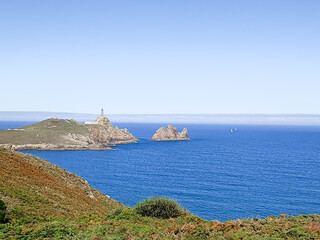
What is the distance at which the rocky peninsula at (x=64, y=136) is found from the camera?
14362 cm

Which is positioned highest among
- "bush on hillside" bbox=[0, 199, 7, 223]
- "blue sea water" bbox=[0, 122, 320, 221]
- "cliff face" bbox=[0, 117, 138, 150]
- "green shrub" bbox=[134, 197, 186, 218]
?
"bush on hillside" bbox=[0, 199, 7, 223]

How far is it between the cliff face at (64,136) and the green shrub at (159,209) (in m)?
126

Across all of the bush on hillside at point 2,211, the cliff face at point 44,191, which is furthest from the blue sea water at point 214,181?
the bush on hillside at point 2,211

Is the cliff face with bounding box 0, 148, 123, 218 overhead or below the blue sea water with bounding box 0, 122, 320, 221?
overhead

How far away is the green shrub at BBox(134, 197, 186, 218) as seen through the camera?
1944cm

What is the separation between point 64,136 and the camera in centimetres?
15912

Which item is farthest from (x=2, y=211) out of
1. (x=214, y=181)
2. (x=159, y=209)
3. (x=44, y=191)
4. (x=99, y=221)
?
(x=214, y=181)

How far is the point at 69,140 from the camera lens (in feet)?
Answer: 513

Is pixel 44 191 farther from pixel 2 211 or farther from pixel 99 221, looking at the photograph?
pixel 99 221

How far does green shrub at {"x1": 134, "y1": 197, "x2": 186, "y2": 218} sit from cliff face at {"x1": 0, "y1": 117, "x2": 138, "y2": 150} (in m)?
126

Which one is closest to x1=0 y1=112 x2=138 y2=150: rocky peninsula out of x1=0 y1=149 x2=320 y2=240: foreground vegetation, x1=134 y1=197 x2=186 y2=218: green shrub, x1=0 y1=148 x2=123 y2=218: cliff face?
x1=0 y1=148 x2=123 y2=218: cliff face

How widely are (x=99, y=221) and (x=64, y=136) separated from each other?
14894cm

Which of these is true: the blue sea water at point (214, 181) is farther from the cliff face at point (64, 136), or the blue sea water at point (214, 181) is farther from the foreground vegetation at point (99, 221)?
the foreground vegetation at point (99, 221)

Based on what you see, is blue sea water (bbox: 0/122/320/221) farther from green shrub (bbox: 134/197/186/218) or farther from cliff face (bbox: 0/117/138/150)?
cliff face (bbox: 0/117/138/150)
